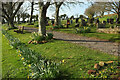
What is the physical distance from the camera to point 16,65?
6.17 metres

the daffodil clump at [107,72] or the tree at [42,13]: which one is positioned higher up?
the tree at [42,13]

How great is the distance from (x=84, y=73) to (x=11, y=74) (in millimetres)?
3085

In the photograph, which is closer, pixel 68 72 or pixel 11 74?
pixel 68 72

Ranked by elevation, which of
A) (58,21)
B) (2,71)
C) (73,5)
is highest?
(73,5)

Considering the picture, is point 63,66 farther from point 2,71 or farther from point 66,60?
point 2,71

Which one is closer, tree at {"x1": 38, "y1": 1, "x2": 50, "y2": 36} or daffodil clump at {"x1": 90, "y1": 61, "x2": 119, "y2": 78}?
daffodil clump at {"x1": 90, "y1": 61, "x2": 119, "y2": 78}

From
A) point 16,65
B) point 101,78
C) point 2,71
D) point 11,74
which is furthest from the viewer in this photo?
point 16,65

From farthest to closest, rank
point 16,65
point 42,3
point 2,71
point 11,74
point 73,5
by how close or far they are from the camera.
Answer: point 73,5
point 42,3
point 16,65
point 2,71
point 11,74

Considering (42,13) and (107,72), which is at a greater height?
(42,13)

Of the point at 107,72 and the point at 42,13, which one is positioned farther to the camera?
the point at 42,13

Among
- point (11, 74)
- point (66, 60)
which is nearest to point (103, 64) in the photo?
point (66, 60)

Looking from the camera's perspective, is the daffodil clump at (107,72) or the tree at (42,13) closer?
the daffodil clump at (107,72)

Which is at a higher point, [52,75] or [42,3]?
[42,3]

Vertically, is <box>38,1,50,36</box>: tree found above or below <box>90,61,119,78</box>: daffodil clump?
above
